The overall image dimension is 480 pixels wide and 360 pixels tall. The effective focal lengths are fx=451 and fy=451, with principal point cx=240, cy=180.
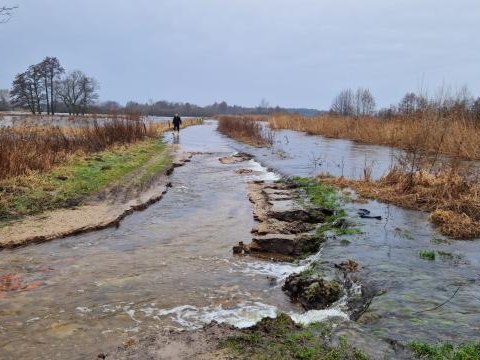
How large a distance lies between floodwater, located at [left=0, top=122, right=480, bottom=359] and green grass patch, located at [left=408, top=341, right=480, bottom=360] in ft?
0.65

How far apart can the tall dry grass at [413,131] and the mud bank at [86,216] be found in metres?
7.58

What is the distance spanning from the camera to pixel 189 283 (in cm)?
635

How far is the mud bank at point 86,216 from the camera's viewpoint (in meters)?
8.30

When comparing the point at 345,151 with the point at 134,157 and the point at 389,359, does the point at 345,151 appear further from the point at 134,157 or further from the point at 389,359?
the point at 389,359

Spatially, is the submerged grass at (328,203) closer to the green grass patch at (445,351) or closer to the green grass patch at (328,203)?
the green grass patch at (328,203)

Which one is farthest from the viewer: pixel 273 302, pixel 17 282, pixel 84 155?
pixel 84 155

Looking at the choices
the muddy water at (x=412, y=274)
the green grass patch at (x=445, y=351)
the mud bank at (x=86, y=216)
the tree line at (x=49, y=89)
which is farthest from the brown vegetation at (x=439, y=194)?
the tree line at (x=49, y=89)

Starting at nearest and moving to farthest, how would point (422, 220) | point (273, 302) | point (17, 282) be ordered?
point (273, 302), point (17, 282), point (422, 220)

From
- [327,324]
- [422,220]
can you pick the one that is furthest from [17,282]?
[422,220]

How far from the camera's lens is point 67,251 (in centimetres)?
770

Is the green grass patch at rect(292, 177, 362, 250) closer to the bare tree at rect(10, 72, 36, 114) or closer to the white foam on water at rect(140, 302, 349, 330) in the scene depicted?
the white foam on water at rect(140, 302, 349, 330)

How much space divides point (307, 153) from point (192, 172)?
7.39m

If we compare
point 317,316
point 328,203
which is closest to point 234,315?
point 317,316

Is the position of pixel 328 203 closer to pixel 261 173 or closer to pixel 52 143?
pixel 261 173
